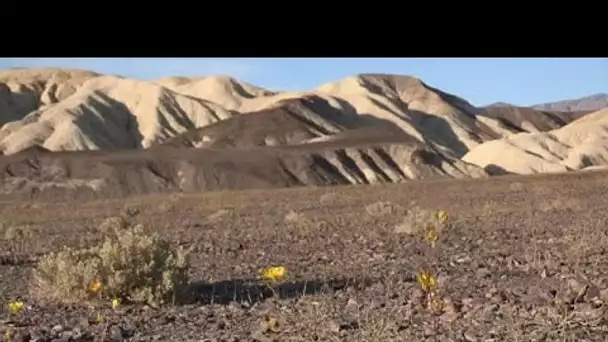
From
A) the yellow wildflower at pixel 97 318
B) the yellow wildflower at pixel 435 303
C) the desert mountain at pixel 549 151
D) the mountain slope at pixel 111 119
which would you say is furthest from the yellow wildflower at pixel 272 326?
the mountain slope at pixel 111 119

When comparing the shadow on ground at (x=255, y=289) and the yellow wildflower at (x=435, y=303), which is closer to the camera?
the yellow wildflower at (x=435, y=303)

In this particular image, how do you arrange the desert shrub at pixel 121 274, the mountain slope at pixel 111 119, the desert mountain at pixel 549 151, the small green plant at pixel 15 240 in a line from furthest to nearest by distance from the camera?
the desert mountain at pixel 549 151, the mountain slope at pixel 111 119, the small green plant at pixel 15 240, the desert shrub at pixel 121 274

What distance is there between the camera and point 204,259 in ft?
44.3

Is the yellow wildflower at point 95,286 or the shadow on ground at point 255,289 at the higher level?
the yellow wildflower at point 95,286

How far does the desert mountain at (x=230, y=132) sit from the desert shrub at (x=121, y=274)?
179ft

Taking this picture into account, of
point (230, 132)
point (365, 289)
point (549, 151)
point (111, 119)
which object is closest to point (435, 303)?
point (365, 289)

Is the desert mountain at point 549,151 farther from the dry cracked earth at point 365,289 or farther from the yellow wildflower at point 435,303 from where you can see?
the yellow wildflower at point 435,303

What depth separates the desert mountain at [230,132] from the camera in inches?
2657

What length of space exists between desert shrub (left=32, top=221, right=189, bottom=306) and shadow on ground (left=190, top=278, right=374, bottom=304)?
0.38 metres

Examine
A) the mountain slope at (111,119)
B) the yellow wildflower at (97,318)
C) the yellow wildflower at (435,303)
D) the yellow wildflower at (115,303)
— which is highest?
the mountain slope at (111,119)

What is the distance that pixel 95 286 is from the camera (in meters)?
8.22

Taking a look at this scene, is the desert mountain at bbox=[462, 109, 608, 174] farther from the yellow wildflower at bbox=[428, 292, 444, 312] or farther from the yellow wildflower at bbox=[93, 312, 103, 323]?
the yellow wildflower at bbox=[428, 292, 444, 312]

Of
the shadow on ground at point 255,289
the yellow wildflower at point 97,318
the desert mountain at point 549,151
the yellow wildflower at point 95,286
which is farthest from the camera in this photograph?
the desert mountain at point 549,151
